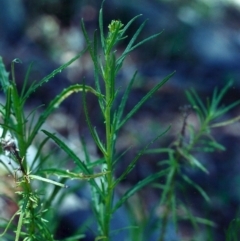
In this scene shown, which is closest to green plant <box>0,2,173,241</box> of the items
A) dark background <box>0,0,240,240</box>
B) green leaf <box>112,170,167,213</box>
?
green leaf <box>112,170,167,213</box>

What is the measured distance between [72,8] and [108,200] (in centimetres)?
252

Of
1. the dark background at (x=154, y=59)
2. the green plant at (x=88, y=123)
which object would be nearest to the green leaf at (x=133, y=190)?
the green plant at (x=88, y=123)

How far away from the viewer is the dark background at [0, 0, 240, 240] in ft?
7.80

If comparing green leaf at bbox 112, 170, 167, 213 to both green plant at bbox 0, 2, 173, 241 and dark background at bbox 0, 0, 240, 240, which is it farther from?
dark background at bbox 0, 0, 240, 240

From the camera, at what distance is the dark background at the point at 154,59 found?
7.80 ft

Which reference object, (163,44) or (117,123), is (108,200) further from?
(163,44)

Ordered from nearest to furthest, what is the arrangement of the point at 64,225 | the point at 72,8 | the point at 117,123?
the point at 117,123, the point at 64,225, the point at 72,8

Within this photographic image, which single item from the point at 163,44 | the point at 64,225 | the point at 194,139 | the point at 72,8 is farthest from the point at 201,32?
the point at 194,139

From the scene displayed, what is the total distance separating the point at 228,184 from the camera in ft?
7.57

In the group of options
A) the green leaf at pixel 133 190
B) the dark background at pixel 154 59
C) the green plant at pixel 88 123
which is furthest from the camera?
the dark background at pixel 154 59

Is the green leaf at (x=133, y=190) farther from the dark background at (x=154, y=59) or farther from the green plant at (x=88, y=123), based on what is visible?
the dark background at (x=154, y=59)

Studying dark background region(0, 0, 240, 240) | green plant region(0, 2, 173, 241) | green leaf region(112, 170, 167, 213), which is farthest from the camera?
dark background region(0, 0, 240, 240)

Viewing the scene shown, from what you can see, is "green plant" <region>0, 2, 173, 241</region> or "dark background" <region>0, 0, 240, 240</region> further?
"dark background" <region>0, 0, 240, 240</region>

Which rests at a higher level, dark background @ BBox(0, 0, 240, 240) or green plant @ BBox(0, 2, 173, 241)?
dark background @ BBox(0, 0, 240, 240)
